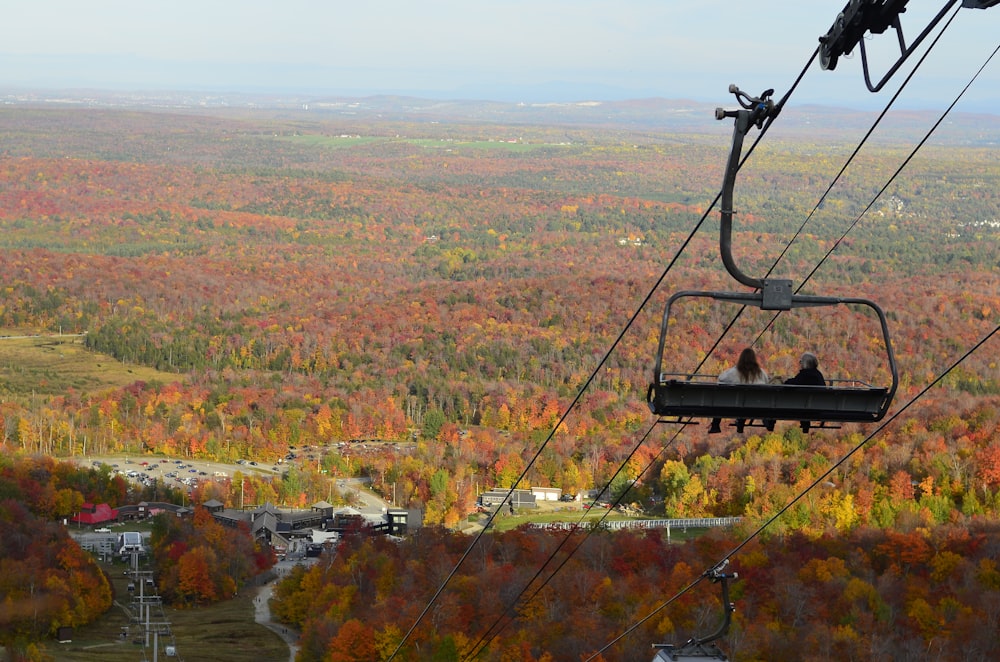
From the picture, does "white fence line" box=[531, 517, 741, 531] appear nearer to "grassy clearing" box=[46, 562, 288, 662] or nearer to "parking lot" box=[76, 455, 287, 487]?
"grassy clearing" box=[46, 562, 288, 662]

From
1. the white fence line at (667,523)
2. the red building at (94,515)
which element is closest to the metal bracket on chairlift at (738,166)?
the white fence line at (667,523)

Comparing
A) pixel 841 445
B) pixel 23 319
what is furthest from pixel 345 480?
pixel 23 319

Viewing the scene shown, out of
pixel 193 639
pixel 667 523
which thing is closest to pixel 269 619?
pixel 193 639

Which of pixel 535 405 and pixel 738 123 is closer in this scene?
pixel 738 123

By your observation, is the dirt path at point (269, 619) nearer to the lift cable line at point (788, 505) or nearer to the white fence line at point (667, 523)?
the lift cable line at point (788, 505)

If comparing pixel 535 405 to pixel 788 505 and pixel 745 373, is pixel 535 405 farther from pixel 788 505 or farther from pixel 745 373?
pixel 745 373

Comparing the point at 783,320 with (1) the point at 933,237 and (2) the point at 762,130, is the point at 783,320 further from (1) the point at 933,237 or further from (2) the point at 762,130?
(2) the point at 762,130
